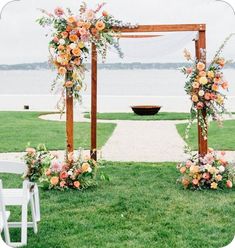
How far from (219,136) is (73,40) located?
245 inches

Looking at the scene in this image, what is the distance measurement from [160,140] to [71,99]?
15.9 ft

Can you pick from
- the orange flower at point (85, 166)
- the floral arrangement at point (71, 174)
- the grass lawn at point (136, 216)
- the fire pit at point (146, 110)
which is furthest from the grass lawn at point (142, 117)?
the orange flower at point (85, 166)

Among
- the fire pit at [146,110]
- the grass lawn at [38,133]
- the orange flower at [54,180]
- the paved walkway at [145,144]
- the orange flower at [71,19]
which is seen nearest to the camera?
the orange flower at [71,19]

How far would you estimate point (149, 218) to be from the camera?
5633 millimetres

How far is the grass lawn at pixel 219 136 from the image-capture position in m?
10.6

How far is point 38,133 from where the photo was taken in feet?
41.7

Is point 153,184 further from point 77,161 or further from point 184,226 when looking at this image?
point 184,226

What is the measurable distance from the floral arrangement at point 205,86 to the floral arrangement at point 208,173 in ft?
1.20

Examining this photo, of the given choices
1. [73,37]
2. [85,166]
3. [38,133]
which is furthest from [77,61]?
[38,133]

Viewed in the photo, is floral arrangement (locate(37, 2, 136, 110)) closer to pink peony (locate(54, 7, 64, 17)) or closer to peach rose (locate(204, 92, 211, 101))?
pink peony (locate(54, 7, 64, 17))

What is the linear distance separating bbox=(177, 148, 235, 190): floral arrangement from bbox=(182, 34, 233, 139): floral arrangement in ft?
1.20

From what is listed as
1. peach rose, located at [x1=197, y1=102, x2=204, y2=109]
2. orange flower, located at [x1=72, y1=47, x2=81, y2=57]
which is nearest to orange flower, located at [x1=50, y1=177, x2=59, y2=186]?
orange flower, located at [x1=72, y1=47, x2=81, y2=57]

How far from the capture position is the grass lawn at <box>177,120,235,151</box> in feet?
34.9

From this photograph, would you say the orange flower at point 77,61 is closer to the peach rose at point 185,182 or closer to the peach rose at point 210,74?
the peach rose at point 210,74
